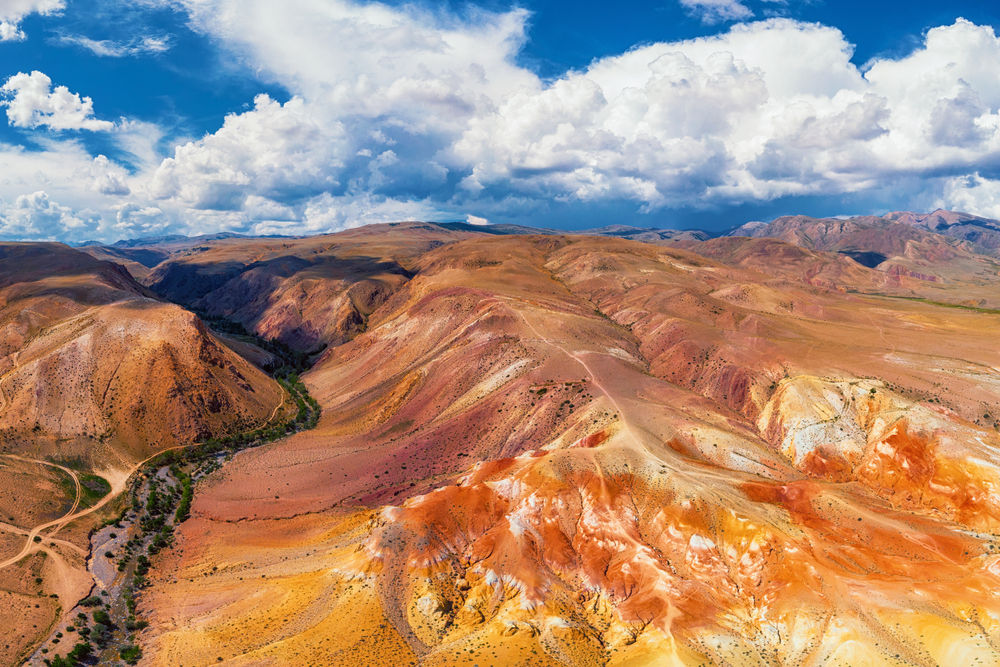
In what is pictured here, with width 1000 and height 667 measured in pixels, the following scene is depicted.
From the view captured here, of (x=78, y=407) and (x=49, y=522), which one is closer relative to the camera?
(x=49, y=522)

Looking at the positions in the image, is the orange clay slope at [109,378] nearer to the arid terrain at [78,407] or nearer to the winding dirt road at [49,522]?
the arid terrain at [78,407]

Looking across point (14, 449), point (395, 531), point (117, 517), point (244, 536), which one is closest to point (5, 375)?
point (14, 449)

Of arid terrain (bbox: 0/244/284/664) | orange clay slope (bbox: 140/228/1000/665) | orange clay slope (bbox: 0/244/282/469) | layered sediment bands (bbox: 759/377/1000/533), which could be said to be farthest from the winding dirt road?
layered sediment bands (bbox: 759/377/1000/533)

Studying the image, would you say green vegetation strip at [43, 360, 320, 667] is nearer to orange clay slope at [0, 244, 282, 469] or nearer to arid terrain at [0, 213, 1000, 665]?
arid terrain at [0, 213, 1000, 665]

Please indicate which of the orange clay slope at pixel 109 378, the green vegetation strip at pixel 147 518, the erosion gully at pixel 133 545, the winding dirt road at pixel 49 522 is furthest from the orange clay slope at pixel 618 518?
the orange clay slope at pixel 109 378

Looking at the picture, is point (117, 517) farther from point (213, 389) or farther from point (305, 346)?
point (305, 346)

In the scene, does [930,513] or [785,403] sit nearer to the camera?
[930,513]

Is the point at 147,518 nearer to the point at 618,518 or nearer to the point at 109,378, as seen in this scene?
the point at 109,378

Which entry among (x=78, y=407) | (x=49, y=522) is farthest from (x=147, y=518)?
(x=78, y=407)
